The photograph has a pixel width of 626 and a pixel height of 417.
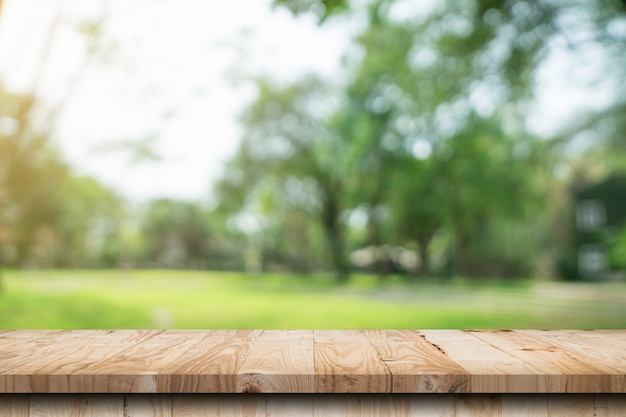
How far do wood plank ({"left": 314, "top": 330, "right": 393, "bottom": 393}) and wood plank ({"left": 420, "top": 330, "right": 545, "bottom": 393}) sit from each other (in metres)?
0.14

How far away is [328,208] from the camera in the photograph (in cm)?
2109

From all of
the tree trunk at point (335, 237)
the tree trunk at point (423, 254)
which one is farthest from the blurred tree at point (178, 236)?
the tree trunk at point (423, 254)

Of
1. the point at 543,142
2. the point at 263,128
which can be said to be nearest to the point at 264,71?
the point at 263,128

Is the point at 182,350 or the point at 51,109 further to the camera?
the point at 51,109

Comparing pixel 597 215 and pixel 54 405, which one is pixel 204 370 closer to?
pixel 54 405

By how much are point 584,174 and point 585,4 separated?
8.66 metres

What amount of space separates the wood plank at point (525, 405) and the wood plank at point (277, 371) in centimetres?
33

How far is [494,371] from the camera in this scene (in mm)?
1105

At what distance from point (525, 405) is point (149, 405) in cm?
64

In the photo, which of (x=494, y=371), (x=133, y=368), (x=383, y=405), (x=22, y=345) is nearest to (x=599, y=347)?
(x=494, y=371)

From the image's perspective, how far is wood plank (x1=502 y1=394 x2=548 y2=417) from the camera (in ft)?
3.67

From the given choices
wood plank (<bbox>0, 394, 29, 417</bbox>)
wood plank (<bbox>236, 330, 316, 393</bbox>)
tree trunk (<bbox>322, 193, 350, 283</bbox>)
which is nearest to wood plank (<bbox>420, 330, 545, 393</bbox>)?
wood plank (<bbox>236, 330, 316, 393</bbox>)

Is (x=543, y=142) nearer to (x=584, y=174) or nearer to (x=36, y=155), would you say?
(x=584, y=174)

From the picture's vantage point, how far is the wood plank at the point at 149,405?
3.65 feet
